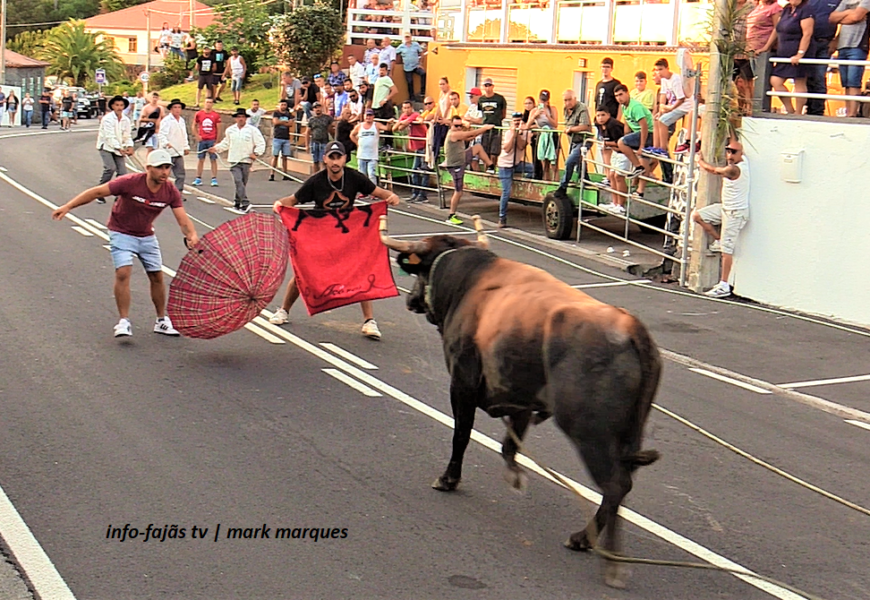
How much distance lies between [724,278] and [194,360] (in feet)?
25.2

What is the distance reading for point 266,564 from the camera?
18.8ft

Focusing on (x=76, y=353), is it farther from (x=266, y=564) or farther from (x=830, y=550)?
(x=830, y=550)

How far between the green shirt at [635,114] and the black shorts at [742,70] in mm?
2748

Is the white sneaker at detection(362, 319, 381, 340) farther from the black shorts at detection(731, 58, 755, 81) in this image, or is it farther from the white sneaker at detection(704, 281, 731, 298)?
the black shorts at detection(731, 58, 755, 81)

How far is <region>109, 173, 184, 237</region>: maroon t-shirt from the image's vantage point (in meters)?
10.5

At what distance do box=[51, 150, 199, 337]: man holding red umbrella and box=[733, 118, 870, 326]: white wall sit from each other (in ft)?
24.4

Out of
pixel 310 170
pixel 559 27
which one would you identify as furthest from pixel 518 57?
pixel 310 170

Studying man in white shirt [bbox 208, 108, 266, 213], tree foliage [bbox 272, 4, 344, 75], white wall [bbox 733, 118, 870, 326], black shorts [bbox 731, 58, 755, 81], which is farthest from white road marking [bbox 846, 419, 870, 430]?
tree foliage [bbox 272, 4, 344, 75]

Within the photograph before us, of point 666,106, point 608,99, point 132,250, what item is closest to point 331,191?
point 132,250

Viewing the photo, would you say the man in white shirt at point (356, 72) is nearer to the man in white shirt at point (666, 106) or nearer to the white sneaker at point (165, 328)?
the man in white shirt at point (666, 106)

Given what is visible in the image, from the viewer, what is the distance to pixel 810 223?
542 inches

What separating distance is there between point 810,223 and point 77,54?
79571 millimetres

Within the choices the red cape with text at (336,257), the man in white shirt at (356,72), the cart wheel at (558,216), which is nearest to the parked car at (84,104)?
the man in white shirt at (356,72)

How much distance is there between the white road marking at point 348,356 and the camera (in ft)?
32.8
